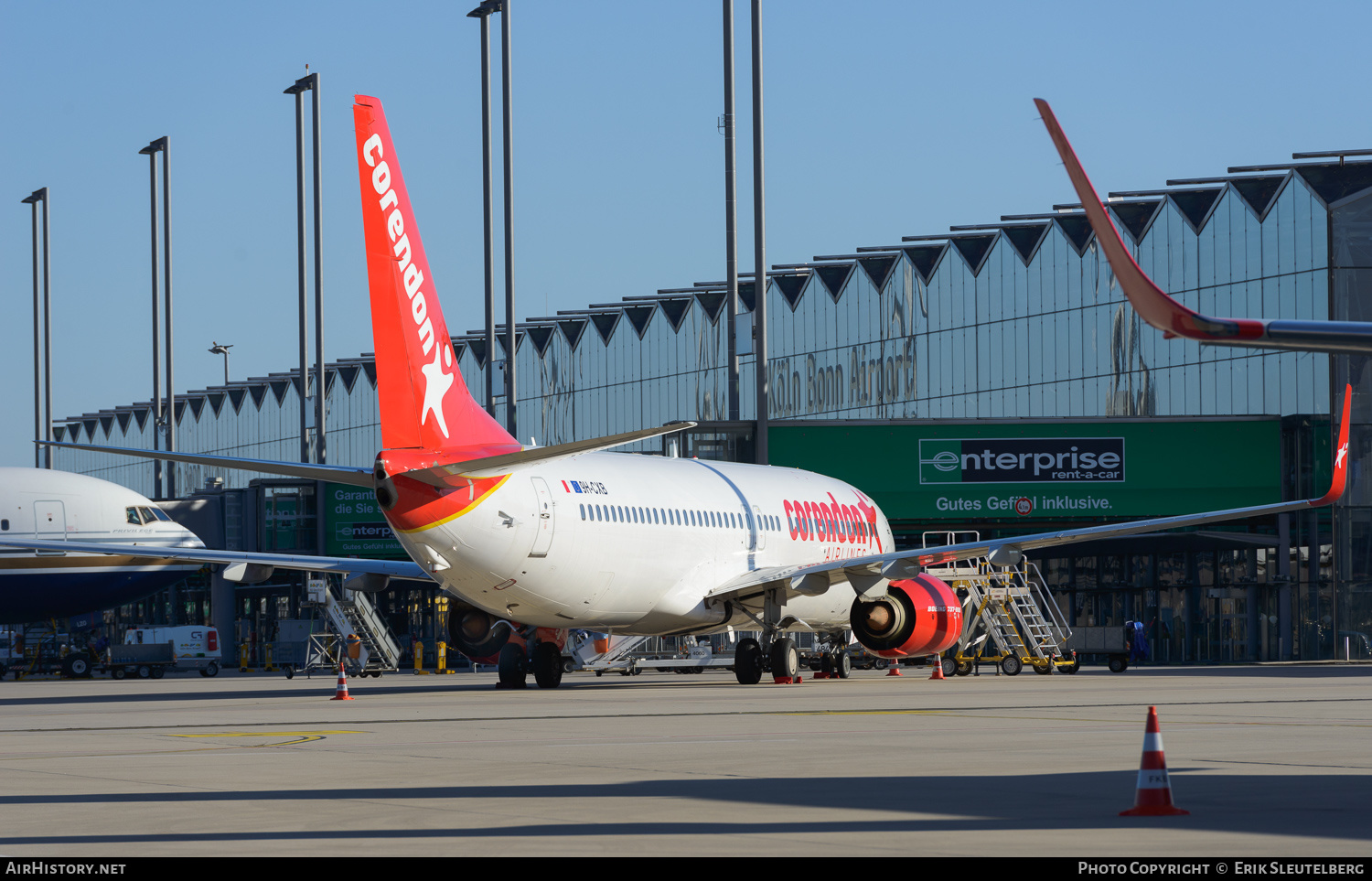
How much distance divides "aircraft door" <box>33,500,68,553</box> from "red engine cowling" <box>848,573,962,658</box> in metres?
22.2

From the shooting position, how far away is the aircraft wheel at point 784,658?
94.9ft

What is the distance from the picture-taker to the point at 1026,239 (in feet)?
196

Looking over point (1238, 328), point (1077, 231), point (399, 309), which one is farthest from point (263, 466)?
point (1077, 231)

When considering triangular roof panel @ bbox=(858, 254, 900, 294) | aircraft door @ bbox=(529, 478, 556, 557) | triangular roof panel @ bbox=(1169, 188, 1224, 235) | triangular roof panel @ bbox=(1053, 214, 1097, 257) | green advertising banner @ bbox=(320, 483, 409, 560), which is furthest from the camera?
triangular roof panel @ bbox=(858, 254, 900, 294)

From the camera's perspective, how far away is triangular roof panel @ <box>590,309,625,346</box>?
249 feet

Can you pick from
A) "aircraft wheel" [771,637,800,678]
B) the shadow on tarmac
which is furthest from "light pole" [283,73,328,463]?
the shadow on tarmac

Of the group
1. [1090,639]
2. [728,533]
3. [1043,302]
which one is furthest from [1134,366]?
[728,533]

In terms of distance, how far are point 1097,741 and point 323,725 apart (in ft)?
26.6

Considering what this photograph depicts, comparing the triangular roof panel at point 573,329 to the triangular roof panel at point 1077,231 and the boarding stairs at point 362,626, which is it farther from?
the boarding stairs at point 362,626

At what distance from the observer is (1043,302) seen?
59500 mm

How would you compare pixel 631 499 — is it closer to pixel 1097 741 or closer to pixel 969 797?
pixel 1097 741

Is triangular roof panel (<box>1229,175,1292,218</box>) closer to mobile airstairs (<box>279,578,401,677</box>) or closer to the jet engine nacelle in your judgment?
mobile airstairs (<box>279,578,401,677</box>)

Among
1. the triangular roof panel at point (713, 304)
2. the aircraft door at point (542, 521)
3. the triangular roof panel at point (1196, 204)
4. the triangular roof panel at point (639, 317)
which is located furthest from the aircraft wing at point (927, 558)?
the triangular roof panel at point (639, 317)

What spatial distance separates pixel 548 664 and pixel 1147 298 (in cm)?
2242
